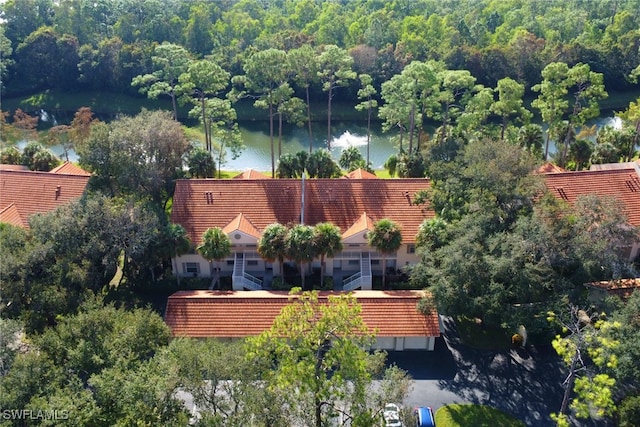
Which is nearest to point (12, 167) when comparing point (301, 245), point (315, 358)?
point (301, 245)

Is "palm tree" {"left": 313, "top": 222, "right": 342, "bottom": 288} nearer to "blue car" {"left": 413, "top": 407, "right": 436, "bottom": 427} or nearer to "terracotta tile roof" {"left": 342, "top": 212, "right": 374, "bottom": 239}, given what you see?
"terracotta tile roof" {"left": 342, "top": 212, "right": 374, "bottom": 239}

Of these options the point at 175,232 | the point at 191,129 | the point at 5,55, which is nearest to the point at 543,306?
the point at 175,232

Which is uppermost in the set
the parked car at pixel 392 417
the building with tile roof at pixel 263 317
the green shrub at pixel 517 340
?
the building with tile roof at pixel 263 317

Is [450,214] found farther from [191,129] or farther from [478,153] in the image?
[191,129]

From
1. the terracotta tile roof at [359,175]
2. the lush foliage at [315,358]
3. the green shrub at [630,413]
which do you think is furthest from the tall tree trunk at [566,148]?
the lush foliage at [315,358]

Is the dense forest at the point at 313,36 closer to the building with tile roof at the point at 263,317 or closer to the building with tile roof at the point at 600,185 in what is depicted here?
the building with tile roof at the point at 600,185

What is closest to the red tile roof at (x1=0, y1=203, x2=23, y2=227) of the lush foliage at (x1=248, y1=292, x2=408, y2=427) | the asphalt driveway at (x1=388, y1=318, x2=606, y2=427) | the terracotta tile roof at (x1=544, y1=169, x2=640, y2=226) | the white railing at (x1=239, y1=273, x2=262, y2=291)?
the white railing at (x1=239, y1=273, x2=262, y2=291)

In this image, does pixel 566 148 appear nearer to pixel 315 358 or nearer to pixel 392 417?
pixel 392 417
